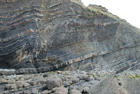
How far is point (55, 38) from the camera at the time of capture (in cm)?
1338

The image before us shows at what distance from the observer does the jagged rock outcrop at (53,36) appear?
12312 mm

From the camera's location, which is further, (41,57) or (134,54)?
(134,54)

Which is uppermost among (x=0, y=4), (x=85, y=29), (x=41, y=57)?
(x=0, y=4)

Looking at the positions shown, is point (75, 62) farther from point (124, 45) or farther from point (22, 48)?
point (124, 45)

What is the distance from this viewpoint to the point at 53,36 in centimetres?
1338

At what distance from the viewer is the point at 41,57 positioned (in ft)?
41.4

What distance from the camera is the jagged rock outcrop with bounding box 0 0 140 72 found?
12312 mm

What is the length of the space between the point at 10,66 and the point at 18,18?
16.7 ft

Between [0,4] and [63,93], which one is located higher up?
[0,4]

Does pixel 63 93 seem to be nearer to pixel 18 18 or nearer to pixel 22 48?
pixel 22 48

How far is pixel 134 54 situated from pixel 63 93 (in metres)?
18.8

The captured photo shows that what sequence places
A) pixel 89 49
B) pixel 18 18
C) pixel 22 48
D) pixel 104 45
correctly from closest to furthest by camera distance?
pixel 22 48 → pixel 18 18 → pixel 89 49 → pixel 104 45

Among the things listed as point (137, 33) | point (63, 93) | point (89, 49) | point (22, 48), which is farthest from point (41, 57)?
point (137, 33)

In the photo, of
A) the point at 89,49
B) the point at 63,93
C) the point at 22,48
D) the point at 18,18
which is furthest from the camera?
the point at 89,49
